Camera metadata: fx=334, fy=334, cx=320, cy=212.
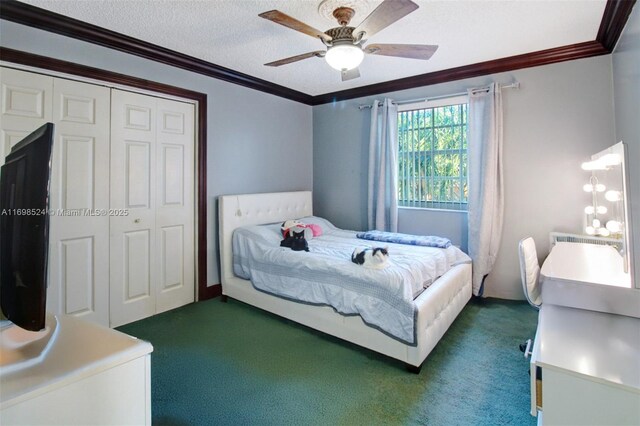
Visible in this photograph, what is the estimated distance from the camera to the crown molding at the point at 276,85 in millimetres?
2338

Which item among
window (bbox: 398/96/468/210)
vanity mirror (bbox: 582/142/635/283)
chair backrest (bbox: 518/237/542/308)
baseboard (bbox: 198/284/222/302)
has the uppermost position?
window (bbox: 398/96/468/210)

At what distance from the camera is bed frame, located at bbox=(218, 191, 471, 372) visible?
2252mm

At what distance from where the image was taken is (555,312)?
1.59 metres

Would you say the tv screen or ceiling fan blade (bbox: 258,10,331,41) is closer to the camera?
the tv screen

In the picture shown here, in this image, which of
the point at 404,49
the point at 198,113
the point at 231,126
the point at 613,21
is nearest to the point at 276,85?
the point at 231,126

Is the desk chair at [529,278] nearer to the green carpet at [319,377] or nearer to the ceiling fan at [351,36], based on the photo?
the green carpet at [319,377]

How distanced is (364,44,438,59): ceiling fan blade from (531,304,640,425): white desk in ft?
6.10

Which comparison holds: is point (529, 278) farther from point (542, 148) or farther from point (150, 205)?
point (150, 205)

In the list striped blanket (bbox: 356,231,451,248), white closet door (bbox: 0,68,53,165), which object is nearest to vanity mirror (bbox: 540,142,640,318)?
striped blanket (bbox: 356,231,451,248)

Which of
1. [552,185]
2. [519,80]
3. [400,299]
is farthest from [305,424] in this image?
[519,80]

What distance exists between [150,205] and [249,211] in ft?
3.41

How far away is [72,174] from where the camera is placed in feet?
8.64

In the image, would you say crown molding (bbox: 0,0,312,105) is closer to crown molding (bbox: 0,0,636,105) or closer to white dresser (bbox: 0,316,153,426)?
crown molding (bbox: 0,0,636,105)

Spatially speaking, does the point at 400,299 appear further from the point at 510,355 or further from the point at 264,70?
the point at 264,70
